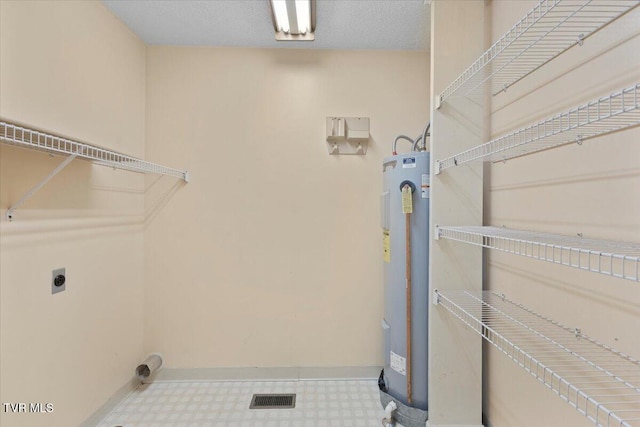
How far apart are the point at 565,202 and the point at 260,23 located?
191 centimetres

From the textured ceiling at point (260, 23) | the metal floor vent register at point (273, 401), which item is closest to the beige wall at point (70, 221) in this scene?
the textured ceiling at point (260, 23)

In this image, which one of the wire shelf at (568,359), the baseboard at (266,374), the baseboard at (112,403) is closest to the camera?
the wire shelf at (568,359)

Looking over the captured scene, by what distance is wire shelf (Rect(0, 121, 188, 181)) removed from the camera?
1.00 meters

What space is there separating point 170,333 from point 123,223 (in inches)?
33.6

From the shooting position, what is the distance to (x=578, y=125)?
690 mm

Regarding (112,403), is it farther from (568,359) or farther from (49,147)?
(568,359)

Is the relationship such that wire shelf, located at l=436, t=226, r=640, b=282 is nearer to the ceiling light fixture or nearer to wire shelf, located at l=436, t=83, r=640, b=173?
wire shelf, located at l=436, t=83, r=640, b=173

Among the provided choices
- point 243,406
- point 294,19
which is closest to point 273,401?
point 243,406

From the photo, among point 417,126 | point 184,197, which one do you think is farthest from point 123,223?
point 417,126

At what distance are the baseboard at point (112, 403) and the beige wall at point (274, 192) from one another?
51 cm

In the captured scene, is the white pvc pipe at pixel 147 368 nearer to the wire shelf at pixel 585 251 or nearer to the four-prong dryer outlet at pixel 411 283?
the four-prong dryer outlet at pixel 411 283

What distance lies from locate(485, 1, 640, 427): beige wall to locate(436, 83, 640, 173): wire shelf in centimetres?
4

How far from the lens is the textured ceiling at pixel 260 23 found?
66.7 inches

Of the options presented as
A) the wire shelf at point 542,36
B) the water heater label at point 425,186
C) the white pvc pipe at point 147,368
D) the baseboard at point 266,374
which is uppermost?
the wire shelf at point 542,36
